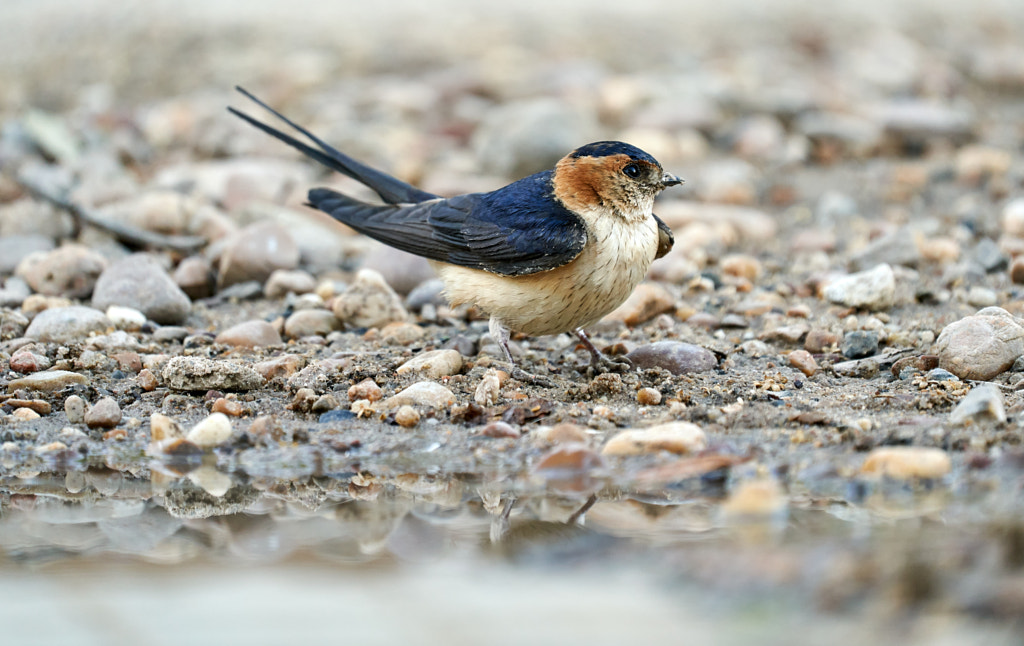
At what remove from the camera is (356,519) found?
3197 mm

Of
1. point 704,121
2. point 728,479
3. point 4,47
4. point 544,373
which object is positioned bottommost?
point 728,479

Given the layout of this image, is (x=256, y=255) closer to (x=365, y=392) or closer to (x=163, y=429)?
(x=365, y=392)

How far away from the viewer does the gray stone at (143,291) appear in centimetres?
523

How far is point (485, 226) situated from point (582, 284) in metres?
0.59

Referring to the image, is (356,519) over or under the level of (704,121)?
under

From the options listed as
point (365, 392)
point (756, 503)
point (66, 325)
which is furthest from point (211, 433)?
point (756, 503)

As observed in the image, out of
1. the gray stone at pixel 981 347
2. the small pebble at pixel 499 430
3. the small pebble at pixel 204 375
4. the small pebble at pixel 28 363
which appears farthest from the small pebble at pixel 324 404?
the gray stone at pixel 981 347

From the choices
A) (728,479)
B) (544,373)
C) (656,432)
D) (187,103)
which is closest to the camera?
(728,479)

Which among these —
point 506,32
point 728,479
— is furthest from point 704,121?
point 728,479

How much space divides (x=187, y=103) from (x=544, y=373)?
6.25m

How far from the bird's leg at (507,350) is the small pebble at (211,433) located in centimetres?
125

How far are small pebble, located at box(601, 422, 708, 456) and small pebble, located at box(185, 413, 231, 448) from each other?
1.37 meters

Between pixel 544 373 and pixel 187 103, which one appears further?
pixel 187 103

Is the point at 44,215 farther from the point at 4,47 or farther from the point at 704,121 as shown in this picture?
the point at 4,47
